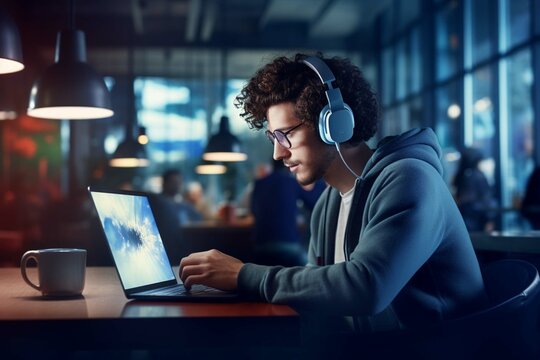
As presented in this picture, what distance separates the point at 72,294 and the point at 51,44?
8.69m

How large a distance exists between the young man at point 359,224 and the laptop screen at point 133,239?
12 centimetres

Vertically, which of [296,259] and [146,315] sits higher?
[146,315]

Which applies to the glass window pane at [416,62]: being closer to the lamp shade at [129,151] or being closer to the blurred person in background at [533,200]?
the blurred person in background at [533,200]

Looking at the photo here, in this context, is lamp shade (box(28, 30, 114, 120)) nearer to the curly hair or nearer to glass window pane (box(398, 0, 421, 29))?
the curly hair

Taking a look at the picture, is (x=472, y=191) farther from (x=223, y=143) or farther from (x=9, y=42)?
(x=9, y=42)

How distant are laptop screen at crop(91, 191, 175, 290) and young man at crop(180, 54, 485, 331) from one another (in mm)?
116

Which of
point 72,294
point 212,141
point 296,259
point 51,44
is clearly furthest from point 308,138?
point 51,44

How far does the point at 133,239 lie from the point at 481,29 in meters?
7.90

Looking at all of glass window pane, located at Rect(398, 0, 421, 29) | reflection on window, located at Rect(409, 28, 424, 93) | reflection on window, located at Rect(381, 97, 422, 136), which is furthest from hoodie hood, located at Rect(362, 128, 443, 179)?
glass window pane, located at Rect(398, 0, 421, 29)

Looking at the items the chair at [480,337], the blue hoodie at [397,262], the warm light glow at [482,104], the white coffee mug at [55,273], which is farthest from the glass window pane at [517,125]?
the white coffee mug at [55,273]

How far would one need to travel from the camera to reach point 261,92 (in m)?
1.80

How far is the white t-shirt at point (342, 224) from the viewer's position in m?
1.87

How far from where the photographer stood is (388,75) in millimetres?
12312

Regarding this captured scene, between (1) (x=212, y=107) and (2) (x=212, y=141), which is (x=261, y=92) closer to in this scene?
(2) (x=212, y=141)
